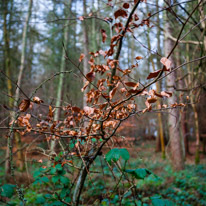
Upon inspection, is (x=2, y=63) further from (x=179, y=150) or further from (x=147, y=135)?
(x=147, y=135)

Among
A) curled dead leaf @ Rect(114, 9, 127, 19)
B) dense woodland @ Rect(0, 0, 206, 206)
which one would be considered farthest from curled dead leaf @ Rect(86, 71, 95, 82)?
curled dead leaf @ Rect(114, 9, 127, 19)

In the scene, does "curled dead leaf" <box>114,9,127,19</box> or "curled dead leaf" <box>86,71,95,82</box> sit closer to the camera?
"curled dead leaf" <box>86,71,95,82</box>

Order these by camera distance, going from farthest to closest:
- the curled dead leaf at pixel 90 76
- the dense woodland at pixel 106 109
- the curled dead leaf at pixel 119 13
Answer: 1. the curled dead leaf at pixel 119 13
2. the dense woodland at pixel 106 109
3. the curled dead leaf at pixel 90 76

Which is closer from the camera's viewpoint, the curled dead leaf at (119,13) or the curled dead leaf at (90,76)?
the curled dead leaf at (90,76)

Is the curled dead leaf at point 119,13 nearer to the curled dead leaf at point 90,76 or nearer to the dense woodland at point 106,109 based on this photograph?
the dense woodland at point 106,109

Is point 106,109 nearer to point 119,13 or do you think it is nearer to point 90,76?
point 90,76

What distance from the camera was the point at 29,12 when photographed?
6016mm

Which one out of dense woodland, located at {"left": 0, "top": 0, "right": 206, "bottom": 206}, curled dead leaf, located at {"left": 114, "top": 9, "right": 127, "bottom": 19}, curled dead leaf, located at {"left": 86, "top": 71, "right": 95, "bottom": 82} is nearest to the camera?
curled dead leaf, located at {"left": 86, "top": 71, "right": 95, "bottom": 82}

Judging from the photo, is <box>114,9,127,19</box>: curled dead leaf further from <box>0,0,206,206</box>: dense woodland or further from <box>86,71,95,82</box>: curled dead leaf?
<box>86,71,95,82</box>: curled dead leaf

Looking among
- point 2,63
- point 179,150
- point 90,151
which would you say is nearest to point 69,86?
point 2,63

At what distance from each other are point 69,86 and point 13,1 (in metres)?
6.41

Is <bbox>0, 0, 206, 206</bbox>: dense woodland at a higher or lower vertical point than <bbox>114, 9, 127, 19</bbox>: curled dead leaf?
lower

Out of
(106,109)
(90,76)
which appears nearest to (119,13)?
(90,76)

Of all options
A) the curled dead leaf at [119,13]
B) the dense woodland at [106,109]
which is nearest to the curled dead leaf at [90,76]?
the dense woodland at [106,109]
